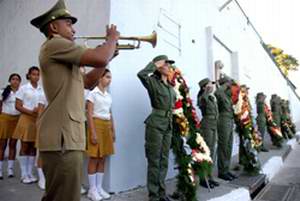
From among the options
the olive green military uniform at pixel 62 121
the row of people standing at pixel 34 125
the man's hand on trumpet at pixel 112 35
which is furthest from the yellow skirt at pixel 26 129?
the man's hand on trumpet at pixel 112 35

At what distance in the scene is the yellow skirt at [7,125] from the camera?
15.9 feet

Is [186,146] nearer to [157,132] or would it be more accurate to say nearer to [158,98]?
[157,132]

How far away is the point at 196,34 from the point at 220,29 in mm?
2231

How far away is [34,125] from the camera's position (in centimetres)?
466

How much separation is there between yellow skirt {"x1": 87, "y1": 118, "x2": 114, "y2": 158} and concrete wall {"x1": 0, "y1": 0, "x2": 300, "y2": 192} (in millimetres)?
344

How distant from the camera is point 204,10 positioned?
8.01 m

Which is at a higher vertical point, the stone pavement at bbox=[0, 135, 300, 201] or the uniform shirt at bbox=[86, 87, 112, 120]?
the uniform shirt at bbox=[86, 87, 112, 120]

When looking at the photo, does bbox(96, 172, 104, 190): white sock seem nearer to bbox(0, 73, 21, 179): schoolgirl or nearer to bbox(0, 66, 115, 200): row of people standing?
bbox(0, 66, 115, 200): row of people standing

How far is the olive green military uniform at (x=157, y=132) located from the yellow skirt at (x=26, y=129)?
161cm

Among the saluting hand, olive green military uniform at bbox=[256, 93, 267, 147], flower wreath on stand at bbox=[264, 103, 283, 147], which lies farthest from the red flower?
flower wreath on stand at bbox=[264, 103, 283, 147]

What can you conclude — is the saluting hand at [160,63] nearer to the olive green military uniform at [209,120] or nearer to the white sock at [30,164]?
the olive green military uniform at [209,120]

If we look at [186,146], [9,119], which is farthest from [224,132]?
[9,119]

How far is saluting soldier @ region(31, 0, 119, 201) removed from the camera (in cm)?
199

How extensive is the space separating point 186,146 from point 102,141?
129 centimetres
